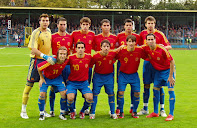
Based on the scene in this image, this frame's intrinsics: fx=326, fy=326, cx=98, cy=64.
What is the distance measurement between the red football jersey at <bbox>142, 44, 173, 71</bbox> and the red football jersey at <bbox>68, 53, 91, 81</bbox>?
4.64 feet

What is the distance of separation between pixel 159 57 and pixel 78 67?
1888 millimetres

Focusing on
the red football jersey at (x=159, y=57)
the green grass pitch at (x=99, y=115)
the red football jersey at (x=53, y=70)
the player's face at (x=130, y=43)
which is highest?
the player's face at (x=130, y=43)

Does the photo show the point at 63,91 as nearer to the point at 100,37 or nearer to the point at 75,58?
the point at 75,58

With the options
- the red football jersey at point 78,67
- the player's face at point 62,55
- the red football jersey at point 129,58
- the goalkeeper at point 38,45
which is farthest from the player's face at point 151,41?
the goalkeeper at point 38,45

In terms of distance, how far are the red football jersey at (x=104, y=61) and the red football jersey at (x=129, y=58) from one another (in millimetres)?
211

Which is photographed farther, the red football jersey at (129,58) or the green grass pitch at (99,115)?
the red football jersey at (129,58)

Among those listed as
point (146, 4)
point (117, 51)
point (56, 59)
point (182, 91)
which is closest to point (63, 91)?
point (56, 59)

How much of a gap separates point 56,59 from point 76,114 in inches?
63.7

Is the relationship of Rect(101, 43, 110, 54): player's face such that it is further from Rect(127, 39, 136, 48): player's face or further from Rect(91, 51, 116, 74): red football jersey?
Rect(127, 39, 136, 48): player's face

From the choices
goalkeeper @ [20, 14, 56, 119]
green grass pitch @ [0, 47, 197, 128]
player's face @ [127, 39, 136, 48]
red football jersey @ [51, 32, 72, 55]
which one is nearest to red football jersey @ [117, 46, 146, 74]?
player's face @ [127, 39, 136, 48]

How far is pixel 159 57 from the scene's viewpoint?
7547 millimetres

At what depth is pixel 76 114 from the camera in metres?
8.02

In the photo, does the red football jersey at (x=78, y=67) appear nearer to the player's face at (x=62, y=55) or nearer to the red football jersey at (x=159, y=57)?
the player's face at (x=62, y=55)

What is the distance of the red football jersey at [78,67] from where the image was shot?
24.6ft
